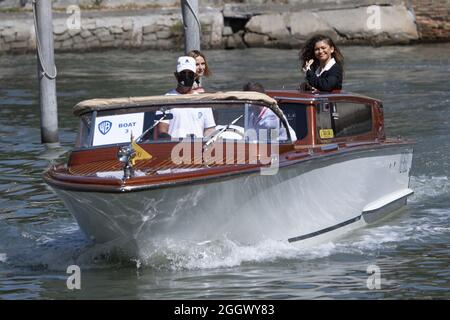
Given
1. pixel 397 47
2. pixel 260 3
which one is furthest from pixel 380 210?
pixel 260 3

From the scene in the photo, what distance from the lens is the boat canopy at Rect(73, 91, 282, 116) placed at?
31.5 ft

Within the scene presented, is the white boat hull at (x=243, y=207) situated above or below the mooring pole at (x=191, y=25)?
below

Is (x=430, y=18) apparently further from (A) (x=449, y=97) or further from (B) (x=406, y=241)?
(B) (x=406, y=241)

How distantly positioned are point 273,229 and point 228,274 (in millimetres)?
673

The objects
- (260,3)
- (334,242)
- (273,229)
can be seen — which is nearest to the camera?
(273,229)

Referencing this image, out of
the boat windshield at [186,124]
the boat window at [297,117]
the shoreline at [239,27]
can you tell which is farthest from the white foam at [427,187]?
the shoreline at [239,27]

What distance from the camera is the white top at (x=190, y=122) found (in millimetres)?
9570

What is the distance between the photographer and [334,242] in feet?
33.4

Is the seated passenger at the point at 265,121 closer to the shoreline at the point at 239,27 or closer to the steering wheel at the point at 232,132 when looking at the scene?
the steering wheel at the point at 232,132

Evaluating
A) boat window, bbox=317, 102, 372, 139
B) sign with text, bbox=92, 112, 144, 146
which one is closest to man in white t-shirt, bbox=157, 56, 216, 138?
sign with text, bbox=92, 112, 144, 146

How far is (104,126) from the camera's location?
32.1 feet

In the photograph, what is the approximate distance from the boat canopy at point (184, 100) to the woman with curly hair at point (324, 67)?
1414 mm

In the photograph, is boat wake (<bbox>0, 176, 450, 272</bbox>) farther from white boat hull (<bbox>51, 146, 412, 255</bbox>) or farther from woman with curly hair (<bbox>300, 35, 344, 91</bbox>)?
woman with curly hair (<bbox>300, 35, 344, 91</bbox>)
